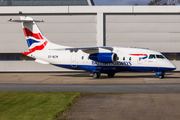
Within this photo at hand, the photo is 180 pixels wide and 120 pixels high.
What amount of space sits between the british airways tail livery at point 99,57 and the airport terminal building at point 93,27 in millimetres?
5469

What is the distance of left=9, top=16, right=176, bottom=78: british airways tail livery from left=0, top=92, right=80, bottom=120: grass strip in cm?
1056

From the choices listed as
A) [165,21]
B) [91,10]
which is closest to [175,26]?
[165,21]

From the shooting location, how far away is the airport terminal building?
3166cm

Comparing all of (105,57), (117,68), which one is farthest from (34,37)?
(117,68)

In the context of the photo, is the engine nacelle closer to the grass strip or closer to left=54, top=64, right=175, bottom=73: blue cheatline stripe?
left=54, top=64, right=175, bottom=73: blue cheatline stripe

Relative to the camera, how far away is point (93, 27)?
32156 mm

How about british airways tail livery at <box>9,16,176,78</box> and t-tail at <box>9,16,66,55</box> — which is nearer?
british airways tail livery at <box>9,16,176,78</box>

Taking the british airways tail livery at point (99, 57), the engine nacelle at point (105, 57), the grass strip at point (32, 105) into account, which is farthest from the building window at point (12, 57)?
the grass strip at point (32, 105)

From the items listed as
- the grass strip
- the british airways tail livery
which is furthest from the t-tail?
the grass strip

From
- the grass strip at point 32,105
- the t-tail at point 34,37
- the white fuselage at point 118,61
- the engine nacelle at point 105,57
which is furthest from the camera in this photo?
the t-tail at point 34,37

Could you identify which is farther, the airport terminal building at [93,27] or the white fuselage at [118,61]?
the airport terminal building at [93,27]

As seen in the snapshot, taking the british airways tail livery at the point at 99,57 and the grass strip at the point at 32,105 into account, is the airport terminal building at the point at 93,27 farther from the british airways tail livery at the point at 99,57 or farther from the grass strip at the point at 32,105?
the grass strip at the point at 32,105

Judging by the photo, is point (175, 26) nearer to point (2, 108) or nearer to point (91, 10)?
point (91, 10)

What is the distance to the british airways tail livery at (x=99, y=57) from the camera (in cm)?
2292
